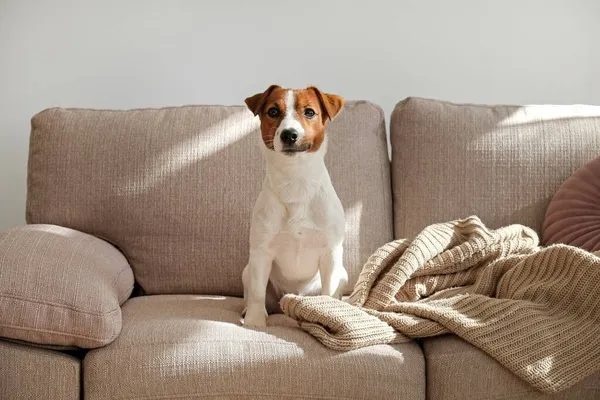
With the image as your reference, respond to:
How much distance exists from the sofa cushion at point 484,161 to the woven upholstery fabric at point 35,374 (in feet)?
3.76

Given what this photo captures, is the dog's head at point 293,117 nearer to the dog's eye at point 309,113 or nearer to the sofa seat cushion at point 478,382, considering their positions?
the dog's eye at point 309,113

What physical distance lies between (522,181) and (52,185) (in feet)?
4.83

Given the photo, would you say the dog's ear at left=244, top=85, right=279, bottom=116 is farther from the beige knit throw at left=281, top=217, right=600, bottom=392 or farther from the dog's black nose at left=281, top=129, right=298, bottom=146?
the beige knit throw at left=281, top=217, right=600, bottom=392

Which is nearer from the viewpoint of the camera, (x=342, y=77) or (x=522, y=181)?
(x=522, y=181)

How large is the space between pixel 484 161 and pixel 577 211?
1.07ft

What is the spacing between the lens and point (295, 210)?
212cm

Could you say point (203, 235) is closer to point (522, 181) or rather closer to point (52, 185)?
point (52, 185)

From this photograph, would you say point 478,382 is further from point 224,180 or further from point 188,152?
point 188,152

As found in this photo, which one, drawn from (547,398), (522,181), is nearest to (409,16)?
(522,181)

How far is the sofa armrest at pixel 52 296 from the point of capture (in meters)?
1.85

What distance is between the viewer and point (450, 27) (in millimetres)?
3074

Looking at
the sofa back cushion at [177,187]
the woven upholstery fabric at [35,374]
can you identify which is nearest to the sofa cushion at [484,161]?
the sofa back cushion at [177,187]

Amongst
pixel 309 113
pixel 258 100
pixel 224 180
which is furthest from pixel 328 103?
pixel 224 180

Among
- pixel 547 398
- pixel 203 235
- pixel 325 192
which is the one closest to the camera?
pixel 547 398
